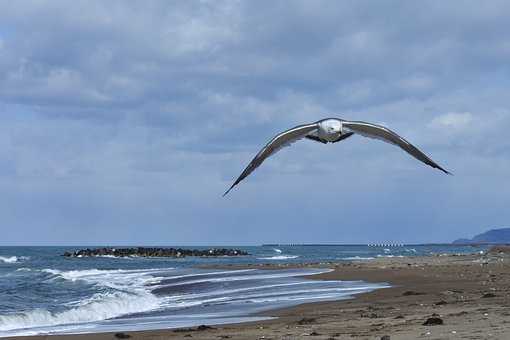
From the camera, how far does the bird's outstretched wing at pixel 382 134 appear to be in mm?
7012

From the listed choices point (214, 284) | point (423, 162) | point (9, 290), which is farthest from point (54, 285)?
point (423, 162)

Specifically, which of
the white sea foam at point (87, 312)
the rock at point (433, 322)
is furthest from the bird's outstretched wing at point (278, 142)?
the white sea foam at point (87, 312)

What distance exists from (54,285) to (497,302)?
22.8 meters

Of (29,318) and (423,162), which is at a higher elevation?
(423,162)

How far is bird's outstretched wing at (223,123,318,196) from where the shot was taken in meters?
7.09

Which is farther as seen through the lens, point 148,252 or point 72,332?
point 148,252

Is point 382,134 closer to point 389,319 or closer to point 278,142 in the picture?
point 278,142

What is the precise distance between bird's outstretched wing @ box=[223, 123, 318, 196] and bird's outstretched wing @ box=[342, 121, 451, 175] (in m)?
0.36

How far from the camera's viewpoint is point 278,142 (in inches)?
283

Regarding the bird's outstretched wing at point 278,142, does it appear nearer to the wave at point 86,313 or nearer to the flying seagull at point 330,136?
the flying seagull at point 330,136

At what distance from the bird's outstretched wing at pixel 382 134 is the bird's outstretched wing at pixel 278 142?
0.36 m

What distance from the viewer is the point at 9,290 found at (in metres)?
31.7

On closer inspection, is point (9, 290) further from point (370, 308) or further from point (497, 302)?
point (497, 302)

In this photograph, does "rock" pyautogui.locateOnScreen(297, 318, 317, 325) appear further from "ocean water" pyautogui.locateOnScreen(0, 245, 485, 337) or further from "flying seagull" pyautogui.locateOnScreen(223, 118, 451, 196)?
"flying seagull" pyautogui.locateOnScreen(223, 118, 451, 196)
